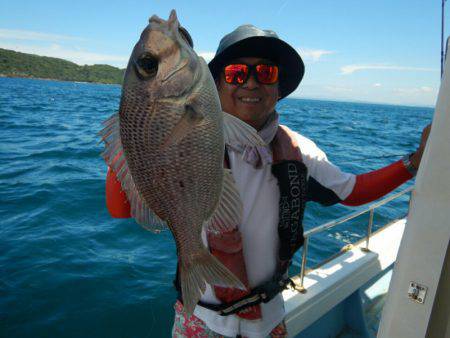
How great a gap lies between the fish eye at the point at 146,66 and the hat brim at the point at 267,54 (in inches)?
35.0

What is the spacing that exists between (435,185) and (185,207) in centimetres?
101

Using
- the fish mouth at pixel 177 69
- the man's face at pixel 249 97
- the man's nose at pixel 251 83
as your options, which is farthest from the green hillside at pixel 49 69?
the fish mouth at pixel 177 69

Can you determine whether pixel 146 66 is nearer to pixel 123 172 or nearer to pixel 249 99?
pixel 123 172

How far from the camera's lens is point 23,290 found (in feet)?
15.3

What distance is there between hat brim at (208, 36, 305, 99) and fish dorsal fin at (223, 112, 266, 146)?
77 centimetres

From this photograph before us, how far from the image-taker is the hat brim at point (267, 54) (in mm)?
2060

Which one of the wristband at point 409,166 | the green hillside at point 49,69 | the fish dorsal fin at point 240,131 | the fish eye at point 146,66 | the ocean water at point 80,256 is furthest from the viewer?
the green hillside at point 49,69

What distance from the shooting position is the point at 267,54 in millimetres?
2178

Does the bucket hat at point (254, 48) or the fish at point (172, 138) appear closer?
the fish at point (172, 138)

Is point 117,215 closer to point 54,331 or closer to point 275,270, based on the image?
point 275,270

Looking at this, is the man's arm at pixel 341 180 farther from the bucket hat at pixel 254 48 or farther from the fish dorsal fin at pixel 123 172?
the fish dorsal fin at pixel 123 172

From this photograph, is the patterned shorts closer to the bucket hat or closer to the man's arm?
the man's arm

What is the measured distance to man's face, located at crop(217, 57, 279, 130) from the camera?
2045 mm

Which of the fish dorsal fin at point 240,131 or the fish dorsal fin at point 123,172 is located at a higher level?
the fish dorsal fin at point 240,131
